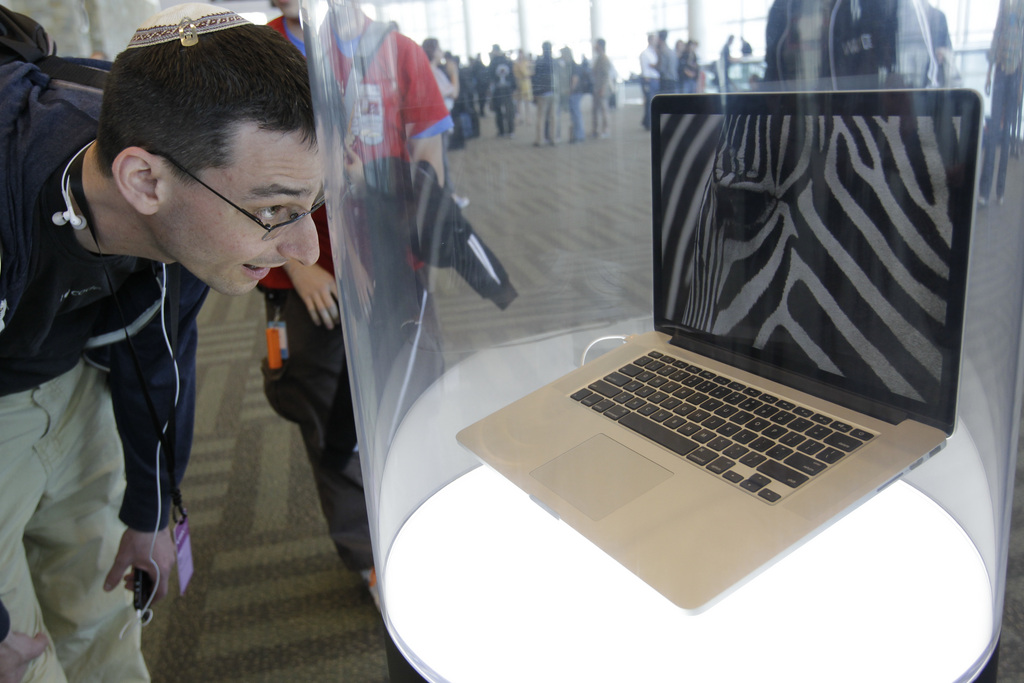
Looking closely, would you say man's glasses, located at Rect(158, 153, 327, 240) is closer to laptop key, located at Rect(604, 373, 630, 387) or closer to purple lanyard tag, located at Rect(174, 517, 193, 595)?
laptop key, located at Rect(604, 373, 630, 387)

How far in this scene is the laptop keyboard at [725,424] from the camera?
1.85 ft

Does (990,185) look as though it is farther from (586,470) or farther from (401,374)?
(401,374)


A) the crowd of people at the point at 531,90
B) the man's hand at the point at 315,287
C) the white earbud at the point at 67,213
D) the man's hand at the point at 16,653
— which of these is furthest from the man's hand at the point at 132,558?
the crowd of people at the point at 531,90

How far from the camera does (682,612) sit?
48 cm

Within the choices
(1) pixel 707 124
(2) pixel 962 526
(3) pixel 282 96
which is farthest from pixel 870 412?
(3) pixel 282 96

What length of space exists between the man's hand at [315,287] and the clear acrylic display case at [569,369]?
Result: 1.78 feet

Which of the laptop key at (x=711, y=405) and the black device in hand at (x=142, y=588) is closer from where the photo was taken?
the laptop key at (x=711, y=405)

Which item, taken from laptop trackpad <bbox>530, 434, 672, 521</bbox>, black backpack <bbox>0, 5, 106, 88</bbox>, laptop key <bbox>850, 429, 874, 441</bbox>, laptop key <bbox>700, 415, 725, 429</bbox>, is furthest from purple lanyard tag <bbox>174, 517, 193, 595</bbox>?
laptop key <bbox>850, 429, 874, 441</bbox>

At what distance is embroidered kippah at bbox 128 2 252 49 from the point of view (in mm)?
754

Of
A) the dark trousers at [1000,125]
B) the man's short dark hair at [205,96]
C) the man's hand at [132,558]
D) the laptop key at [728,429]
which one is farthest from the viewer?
the man's hand at [132,558]

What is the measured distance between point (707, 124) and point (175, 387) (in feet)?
2.85

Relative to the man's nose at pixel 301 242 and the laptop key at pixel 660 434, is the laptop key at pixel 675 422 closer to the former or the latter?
the laptop key at pixel 660 434

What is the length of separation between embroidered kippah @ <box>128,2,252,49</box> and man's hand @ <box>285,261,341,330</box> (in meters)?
0.50

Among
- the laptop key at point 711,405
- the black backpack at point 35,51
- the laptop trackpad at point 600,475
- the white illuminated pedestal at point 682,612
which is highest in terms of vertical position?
the black backpack at point 35,51
